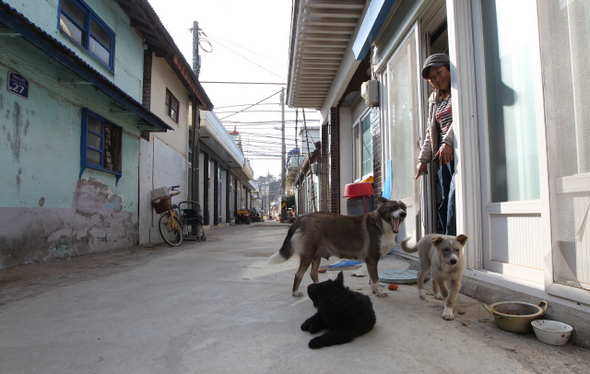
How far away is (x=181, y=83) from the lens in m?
11.0

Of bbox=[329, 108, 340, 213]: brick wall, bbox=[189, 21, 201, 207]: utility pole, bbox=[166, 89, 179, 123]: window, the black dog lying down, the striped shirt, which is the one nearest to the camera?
the black dog lying down

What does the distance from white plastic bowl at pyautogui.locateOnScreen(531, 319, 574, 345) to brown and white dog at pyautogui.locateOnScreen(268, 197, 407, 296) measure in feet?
4.02

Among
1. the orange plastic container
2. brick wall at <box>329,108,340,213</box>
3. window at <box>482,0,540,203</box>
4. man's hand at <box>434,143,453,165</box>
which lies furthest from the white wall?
window at <box>482,0,540,203</box>

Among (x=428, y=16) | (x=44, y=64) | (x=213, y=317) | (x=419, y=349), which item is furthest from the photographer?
(x=44, y=64)

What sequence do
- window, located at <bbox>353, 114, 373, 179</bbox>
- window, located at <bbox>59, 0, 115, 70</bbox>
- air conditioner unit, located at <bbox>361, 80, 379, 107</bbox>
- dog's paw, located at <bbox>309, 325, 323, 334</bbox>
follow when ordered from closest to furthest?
dog's paw, located at <bbox>309, 325, 323, 334</bbox> < air conditioner unit, located at <bbox>361, 80, 379, 107</bbox> < window, located at <bbox>59, 0, 115, 70</bbox> < window, located at <bbox>353, 114, 373, 179</bbox>

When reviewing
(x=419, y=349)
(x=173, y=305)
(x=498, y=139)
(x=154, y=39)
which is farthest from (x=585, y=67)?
(x=154, y=39)

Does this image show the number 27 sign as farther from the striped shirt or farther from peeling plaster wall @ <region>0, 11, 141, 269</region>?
the striped shirt

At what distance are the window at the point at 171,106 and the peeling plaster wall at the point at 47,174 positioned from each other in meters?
3.32

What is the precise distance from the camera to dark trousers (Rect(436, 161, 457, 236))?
312 cm

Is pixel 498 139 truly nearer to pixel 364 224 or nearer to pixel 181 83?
pixel 364 224

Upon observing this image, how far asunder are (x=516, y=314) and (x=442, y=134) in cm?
192

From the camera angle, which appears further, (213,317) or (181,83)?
(181,83)

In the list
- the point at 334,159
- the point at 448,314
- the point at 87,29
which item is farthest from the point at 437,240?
the point at 87,29

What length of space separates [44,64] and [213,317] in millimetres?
4695
